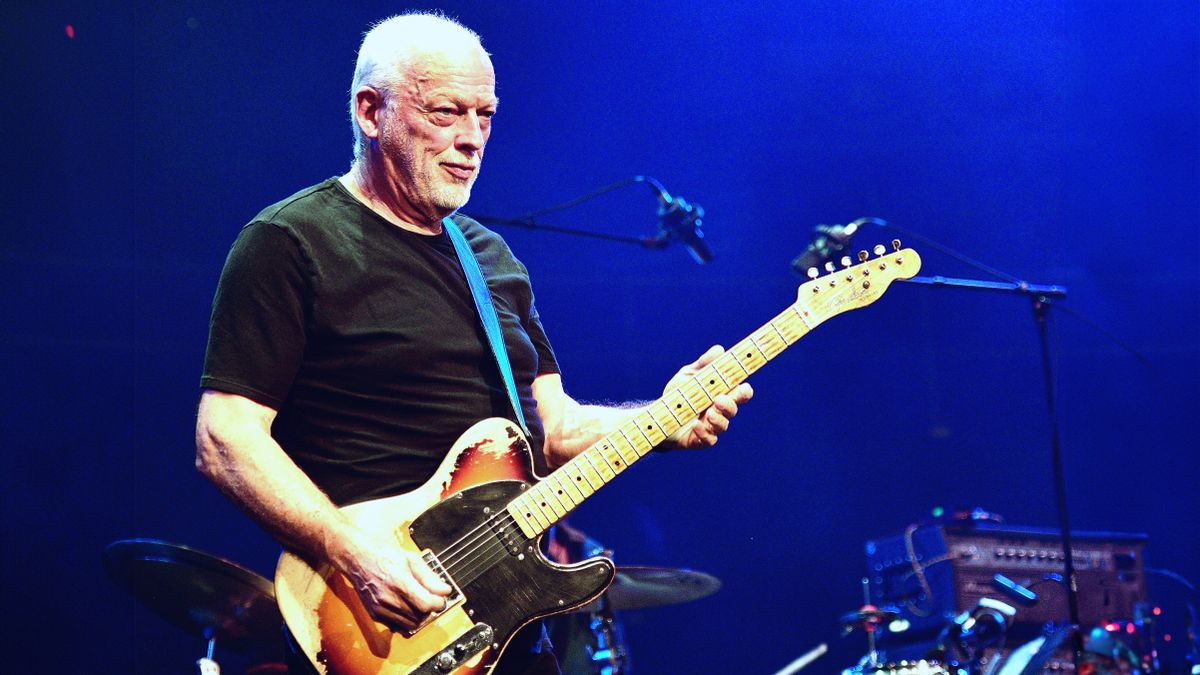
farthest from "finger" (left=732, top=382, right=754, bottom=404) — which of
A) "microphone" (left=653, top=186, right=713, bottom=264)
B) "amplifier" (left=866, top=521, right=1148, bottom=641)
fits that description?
"amplifier" (left=866, top=521, right=1148, bottom=641)

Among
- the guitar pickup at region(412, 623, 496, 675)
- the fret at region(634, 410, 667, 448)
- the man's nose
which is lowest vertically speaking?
the guitar pickup at region(412, 623, 496, 675)

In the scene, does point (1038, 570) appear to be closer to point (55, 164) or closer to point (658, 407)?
point (658, 407)

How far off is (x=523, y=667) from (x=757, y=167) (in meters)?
6.32

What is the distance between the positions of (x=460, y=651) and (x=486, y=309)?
3.06 feet

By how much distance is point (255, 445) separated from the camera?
2.58 metres

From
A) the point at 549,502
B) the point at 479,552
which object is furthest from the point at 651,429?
the point at 479,552

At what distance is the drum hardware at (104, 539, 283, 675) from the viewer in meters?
3.87

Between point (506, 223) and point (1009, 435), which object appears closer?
point (506, 223)

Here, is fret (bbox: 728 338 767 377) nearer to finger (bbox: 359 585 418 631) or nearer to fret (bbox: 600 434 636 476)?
fret (bbox: 600 434 636 476)

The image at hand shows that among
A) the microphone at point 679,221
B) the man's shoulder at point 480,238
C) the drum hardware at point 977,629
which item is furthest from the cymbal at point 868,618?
the man's shoulder at point 480,238

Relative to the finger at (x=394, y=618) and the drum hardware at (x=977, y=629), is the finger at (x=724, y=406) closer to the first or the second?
the finger at (x=394, y=618)

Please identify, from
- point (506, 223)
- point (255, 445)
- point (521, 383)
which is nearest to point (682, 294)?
point (506, 223)

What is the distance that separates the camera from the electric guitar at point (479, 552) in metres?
2.55

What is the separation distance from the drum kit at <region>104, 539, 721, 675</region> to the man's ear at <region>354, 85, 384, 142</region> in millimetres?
1650
